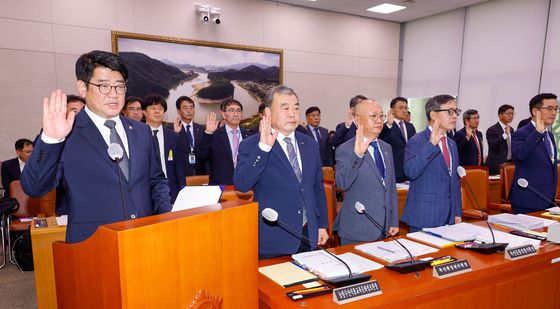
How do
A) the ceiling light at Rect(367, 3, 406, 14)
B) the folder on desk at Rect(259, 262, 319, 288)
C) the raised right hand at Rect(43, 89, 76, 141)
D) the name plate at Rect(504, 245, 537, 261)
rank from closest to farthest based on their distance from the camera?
the raised right hand at Rect(43, 89, 76, 141)
the folder on desk at Rect(259, 262, 319, 288)
the name plate at Rect(504, 245, 537, 261)
the ceiling light at Rect(367, 3, 406, 14)

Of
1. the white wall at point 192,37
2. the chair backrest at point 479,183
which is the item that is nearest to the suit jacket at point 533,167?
the chair backrest at point 479,183

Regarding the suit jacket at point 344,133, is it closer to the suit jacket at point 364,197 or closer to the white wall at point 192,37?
the suit jacket at point 364,197

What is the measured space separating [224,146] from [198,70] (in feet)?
10.5

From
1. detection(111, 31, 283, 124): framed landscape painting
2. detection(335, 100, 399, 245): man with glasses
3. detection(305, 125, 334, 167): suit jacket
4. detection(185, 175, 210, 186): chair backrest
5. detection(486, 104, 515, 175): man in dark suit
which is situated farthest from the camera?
detection(305, 125, 334, 167): suit jacket

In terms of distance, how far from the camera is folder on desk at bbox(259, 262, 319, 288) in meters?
1.41

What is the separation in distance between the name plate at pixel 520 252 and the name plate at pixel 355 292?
753mm

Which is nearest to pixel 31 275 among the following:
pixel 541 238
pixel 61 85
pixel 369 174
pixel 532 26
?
pixel 61 85

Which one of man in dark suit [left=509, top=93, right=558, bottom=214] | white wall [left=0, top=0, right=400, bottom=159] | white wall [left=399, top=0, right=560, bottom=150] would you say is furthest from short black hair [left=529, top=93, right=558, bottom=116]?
white wall [left=0, top=0, right=400, bottom=159]

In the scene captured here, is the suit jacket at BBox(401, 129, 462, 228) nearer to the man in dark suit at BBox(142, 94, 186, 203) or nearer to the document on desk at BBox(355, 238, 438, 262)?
the document on desk at BBox(355, 238, 438, 262)

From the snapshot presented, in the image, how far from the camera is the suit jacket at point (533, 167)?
3018mm

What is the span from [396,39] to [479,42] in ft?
6.63

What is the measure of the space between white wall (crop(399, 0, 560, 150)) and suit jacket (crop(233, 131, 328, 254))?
20.6 feet

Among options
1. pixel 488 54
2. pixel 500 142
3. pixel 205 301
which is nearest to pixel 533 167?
pixel 500 142

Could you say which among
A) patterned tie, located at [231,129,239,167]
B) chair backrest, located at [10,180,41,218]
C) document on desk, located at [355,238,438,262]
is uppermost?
patterned tie, located at [231,129,239,167]
